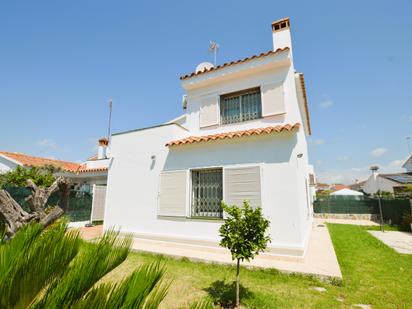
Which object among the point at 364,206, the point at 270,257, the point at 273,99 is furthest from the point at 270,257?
the point at 364,206

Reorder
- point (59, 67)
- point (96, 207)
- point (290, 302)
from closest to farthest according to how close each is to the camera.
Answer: point (290, 302) → point (59, 67) → point (96, 207)

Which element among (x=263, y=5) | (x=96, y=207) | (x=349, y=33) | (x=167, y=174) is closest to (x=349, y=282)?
(x=167, y=174)

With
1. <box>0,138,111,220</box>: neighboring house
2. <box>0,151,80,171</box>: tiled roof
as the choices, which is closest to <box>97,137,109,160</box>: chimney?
<box>0,138,111,220</box>: neighboring house

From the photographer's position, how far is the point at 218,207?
807 centimetres

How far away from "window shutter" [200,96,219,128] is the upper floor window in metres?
0.30

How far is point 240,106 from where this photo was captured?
31.2 ft

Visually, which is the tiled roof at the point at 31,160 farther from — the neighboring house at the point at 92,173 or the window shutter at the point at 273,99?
the window shutter at the point at 273,99

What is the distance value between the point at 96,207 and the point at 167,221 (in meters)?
7.33

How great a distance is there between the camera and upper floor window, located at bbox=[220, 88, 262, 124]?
30.0ft

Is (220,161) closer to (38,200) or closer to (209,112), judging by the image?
(209,112)

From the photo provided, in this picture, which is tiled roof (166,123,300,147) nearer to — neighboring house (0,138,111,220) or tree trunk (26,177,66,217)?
tree trunk (26,177,66,217)

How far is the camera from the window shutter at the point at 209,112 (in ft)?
31.6

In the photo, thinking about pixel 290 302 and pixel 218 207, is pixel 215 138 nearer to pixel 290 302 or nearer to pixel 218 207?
pixel 218 207

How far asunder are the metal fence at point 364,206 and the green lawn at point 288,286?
42.6ft
